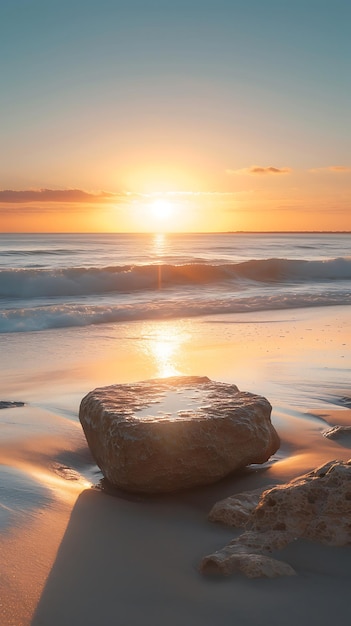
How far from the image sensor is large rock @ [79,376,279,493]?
2920mm

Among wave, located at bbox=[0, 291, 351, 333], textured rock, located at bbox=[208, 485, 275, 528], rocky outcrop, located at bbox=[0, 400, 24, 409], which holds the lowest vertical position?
wave, located at bbox=[0, 291, 351, 333]

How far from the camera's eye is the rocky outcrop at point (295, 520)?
224cm

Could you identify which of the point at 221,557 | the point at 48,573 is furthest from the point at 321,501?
the point at 48,573

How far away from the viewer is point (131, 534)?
8.48ft

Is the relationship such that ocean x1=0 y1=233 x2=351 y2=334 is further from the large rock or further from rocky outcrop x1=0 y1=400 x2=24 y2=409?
the large rock

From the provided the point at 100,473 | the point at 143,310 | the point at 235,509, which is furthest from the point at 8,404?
the point at 143,310

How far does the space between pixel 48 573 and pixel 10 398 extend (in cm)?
312

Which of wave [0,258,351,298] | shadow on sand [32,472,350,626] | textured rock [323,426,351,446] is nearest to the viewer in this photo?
shadow on sand [32,472,350,626]

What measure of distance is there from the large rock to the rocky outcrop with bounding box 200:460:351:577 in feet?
1.76

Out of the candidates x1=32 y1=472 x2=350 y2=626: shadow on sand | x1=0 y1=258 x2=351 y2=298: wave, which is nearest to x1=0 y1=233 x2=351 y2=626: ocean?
x1=32 y1=472 x2=350 y2=626: shadow on sand

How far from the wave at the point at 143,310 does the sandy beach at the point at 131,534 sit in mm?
4819

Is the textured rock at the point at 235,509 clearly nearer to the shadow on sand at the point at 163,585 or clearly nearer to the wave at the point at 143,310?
the shadow on sand at the point at 163,585

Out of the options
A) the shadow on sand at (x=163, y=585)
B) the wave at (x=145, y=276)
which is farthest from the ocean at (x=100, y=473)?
the wave at (x=145, y=276)

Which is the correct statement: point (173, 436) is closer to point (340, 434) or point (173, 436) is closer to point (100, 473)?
point (100, 473)
